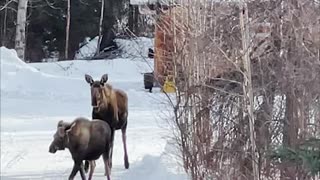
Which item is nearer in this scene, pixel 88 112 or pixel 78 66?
pixel 88 112

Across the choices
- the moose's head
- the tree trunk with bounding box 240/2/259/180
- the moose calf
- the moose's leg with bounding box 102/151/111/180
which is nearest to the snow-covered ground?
the moose's leg with bounding box 102/151/111/180

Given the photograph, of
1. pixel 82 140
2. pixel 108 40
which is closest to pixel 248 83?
pixel 82 140

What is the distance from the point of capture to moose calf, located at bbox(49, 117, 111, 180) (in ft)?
27.3

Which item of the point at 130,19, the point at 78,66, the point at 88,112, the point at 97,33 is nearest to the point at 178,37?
the point at 88,112

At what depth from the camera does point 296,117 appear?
6.70m

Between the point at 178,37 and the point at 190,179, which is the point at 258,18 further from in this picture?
the point at 190,179

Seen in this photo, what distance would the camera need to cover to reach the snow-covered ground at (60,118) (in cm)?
988

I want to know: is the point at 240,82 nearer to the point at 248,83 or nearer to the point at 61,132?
the point at 248,83

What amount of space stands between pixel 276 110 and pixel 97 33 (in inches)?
1187

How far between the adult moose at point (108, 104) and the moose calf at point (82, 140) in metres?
0.68

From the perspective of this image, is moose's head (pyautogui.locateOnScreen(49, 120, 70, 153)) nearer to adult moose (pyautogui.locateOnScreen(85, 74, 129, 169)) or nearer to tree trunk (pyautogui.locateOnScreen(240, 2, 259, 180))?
adult moose (pyautogui.locateOnScreen(85, 74, 129, 169))

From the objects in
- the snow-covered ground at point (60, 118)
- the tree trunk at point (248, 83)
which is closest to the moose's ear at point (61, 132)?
the snow-covered ground at point (60, 118)

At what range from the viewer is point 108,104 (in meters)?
9.95

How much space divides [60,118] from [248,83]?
905cm
